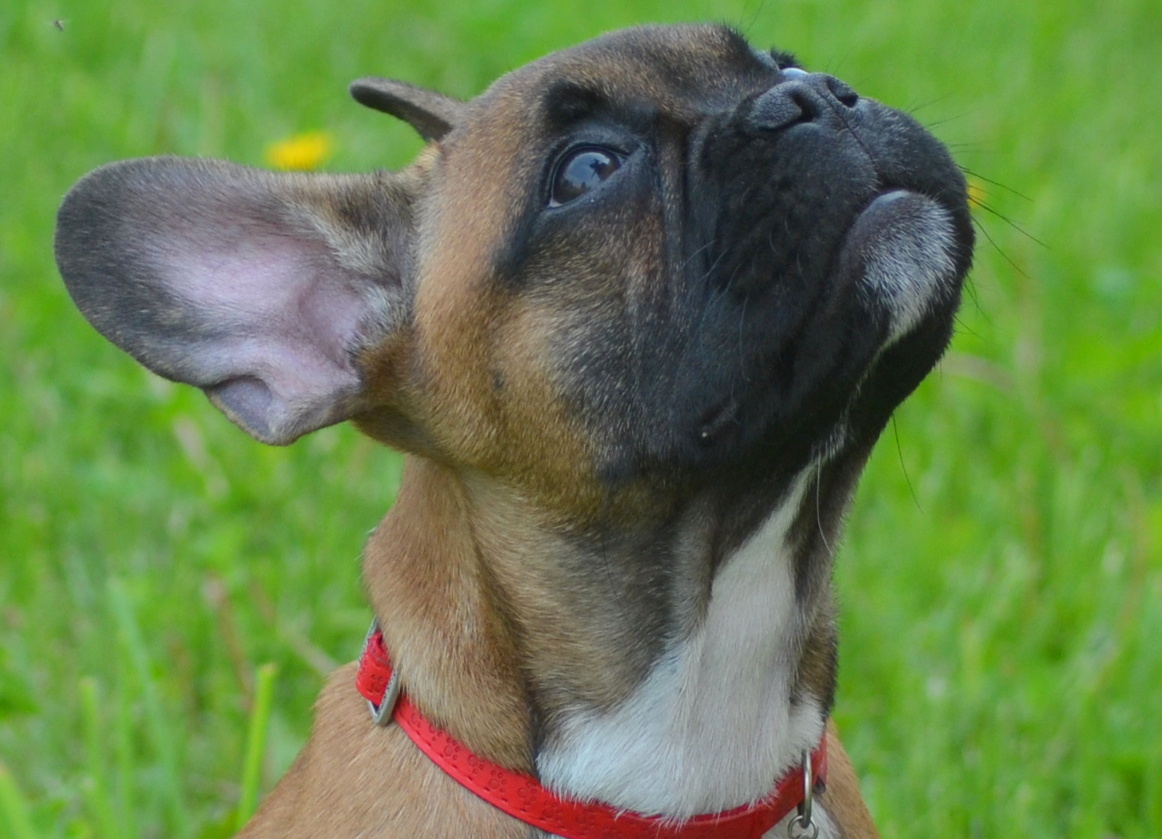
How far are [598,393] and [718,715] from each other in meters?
0.67

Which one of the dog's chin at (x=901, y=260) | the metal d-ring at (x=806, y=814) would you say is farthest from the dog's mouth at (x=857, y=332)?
the metal d-ring at (x=806, y=814)

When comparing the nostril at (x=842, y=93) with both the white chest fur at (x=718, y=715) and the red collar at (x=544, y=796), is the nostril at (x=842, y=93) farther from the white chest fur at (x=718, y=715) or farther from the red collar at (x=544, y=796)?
the red collar at (x=544, y=796)

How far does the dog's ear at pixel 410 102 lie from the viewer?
3.94m

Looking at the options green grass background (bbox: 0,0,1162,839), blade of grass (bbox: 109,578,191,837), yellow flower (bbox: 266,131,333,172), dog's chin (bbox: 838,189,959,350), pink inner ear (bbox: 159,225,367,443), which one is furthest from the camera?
yellow flower (bbox: 266,131,333,172)

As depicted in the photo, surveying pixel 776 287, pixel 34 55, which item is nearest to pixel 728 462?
pixel 776 287

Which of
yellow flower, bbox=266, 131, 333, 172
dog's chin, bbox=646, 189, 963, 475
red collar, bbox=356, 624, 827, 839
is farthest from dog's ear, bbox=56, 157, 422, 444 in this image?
yellow flower, bbox=266, 131, 333, 172

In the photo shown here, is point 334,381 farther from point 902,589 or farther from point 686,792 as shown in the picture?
point 902,589

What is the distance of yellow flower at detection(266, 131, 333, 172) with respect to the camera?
6422 millimetres

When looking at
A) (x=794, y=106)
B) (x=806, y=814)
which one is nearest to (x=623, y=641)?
(x=806, y=814)

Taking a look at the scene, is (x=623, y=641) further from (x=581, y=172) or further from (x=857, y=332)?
(x=581, y=172)

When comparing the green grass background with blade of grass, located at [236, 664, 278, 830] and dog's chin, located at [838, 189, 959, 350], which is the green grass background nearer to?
blade of grass, located at [236, 664, 278, 830]

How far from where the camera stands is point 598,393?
3.16 metres

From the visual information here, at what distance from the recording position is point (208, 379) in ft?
10.8

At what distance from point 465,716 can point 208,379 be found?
839 mm
